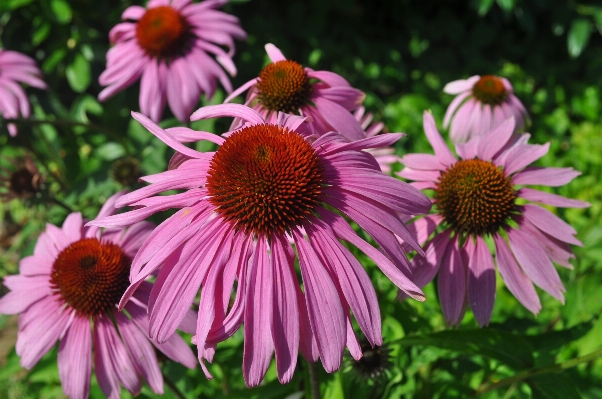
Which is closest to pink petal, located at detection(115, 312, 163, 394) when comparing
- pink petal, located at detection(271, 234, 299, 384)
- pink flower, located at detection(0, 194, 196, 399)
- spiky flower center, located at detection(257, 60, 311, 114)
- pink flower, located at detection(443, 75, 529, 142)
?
pink flower, located at detection(0, 194, 196, 399)

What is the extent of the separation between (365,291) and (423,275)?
0.27 meters

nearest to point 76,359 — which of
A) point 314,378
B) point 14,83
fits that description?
point 314,378

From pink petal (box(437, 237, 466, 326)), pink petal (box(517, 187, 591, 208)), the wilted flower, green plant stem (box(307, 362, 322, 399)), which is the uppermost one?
pink petal (box(517, 187, 591, 208))

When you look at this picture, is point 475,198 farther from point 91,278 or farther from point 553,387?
point 91,278

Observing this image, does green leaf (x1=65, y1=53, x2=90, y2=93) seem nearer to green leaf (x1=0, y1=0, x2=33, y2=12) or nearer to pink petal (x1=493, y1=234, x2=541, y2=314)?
green leaf (x1=0, y1=0, x2=33, y2=12)

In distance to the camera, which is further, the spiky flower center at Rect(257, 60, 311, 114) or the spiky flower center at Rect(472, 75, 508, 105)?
the spiky flower center at Rect(472, 75, 508, 105)

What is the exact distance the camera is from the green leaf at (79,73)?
246 centimetres

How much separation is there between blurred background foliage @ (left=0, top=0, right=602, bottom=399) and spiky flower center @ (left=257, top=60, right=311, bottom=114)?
42 cm

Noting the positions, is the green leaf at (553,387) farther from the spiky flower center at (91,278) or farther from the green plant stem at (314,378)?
the spiky flower center at (91,278)

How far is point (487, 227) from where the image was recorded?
3.42ft

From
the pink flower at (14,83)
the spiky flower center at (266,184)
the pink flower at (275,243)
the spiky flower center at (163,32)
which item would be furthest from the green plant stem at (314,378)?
the pink flower at (14,83)

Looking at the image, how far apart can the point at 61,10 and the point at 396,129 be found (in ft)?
6.15

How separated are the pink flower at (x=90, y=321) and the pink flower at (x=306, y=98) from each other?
0.41 meters

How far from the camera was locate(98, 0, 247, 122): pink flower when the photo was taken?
163cm
